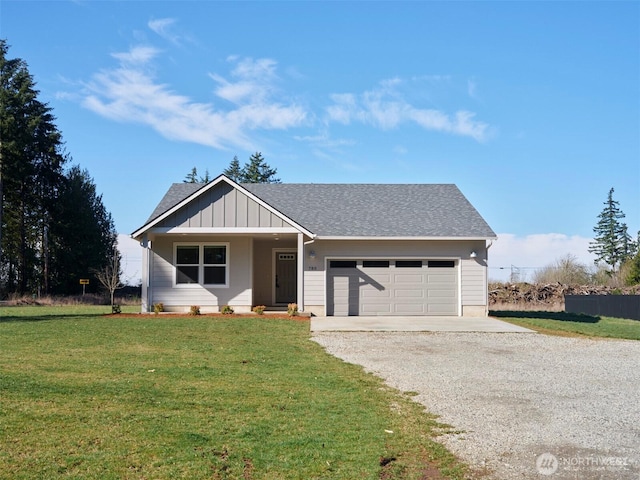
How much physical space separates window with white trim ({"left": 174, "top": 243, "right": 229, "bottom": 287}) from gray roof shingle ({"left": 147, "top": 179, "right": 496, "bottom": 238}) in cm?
171

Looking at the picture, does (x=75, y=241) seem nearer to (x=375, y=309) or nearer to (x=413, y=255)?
(x=375, y=309)

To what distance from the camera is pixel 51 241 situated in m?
38.6

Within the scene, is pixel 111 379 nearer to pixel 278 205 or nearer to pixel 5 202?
pixel 278 205

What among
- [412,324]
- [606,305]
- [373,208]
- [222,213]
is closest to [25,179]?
[222,213]

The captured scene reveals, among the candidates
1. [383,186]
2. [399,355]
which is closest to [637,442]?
[399,355]

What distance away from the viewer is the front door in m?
23.0

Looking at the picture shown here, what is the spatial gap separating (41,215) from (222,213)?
24.3m

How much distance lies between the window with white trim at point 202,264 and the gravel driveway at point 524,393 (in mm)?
6517

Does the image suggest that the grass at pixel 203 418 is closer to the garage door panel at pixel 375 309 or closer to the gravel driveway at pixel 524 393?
the gravel driveway at pixel 524 393

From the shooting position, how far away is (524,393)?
839cm

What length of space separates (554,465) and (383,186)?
20.5m

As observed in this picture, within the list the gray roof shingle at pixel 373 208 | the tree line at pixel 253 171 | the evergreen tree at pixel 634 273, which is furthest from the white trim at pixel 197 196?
the tree line at pixel 253 171

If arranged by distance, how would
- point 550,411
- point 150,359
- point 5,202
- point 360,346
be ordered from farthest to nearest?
point 5,202, point 360,346, point 150,359, point 550,411

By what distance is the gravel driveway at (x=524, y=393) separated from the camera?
540cm
